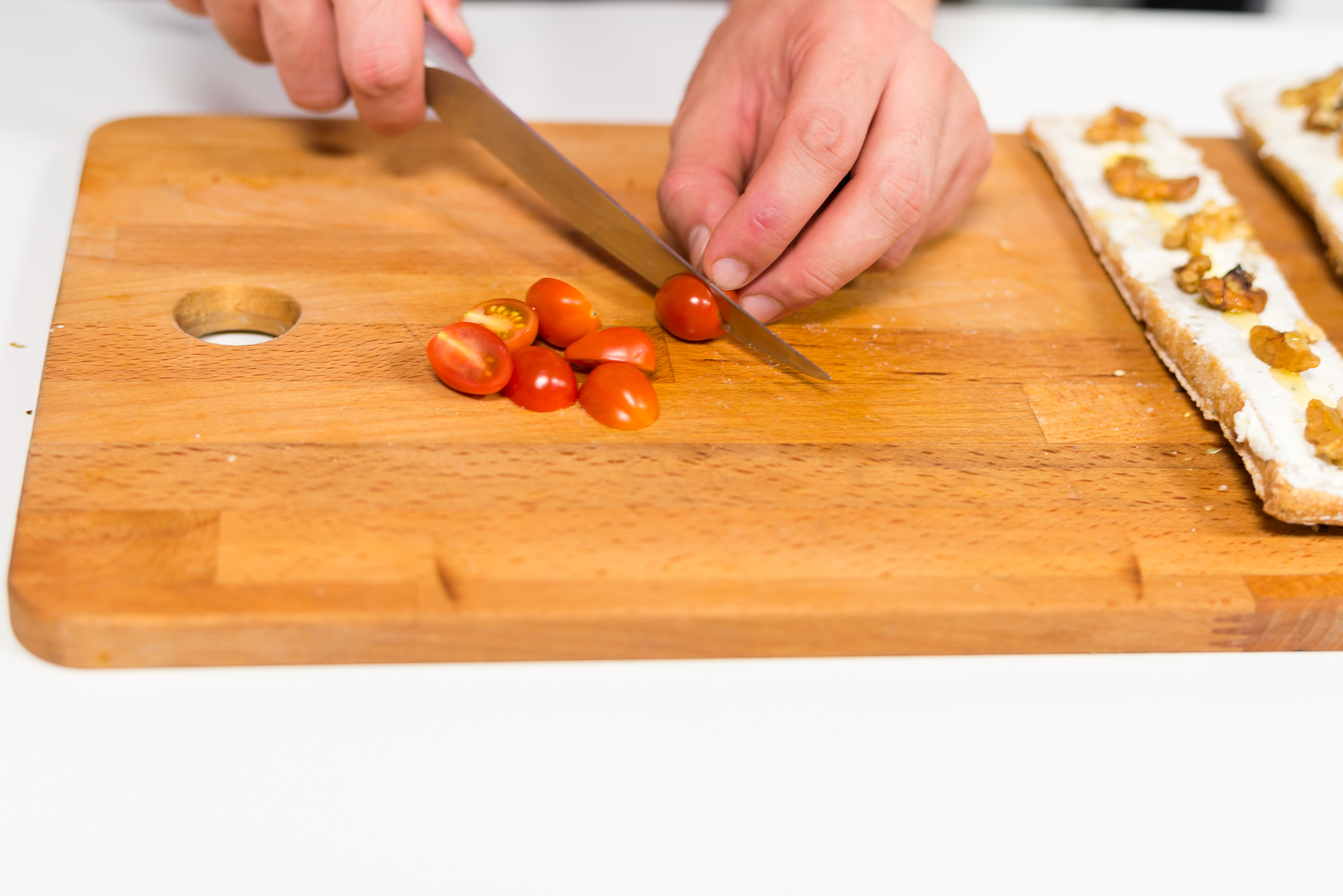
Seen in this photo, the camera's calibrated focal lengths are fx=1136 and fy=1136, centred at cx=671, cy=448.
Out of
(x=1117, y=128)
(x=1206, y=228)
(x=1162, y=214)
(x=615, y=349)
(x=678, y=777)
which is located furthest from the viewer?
(x=1117, y=128)

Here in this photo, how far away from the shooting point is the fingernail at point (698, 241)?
2217mm

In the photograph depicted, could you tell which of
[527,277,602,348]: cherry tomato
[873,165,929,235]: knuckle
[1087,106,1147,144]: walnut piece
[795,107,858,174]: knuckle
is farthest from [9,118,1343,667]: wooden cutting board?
[1087,106,1147,144]: walnut piece

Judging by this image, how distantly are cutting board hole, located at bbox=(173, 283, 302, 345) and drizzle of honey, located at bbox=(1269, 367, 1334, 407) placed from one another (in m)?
1.87

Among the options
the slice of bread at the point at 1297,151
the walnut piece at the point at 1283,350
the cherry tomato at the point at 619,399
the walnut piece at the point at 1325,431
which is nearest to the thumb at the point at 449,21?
the cherry tomato at the point at 619,399

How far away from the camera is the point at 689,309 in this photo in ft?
7.03

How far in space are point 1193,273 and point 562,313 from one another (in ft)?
4.23

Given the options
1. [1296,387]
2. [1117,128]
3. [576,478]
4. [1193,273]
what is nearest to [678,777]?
[576,478]

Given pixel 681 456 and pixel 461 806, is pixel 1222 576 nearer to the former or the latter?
pixel 681 456

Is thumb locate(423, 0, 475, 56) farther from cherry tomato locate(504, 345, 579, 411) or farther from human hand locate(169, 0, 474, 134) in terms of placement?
cherry tomato locate(504, 345, 579, 411)

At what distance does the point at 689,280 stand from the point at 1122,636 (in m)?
0.99

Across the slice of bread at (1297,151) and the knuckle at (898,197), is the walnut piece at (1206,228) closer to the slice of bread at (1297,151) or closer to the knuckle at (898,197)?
the slice of bread at (1297,151)

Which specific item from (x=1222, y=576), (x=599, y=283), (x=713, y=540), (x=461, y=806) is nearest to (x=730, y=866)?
(x=461, y=806)

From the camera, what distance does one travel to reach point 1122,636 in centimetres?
183

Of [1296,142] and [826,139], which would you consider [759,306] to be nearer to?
[826,139]
